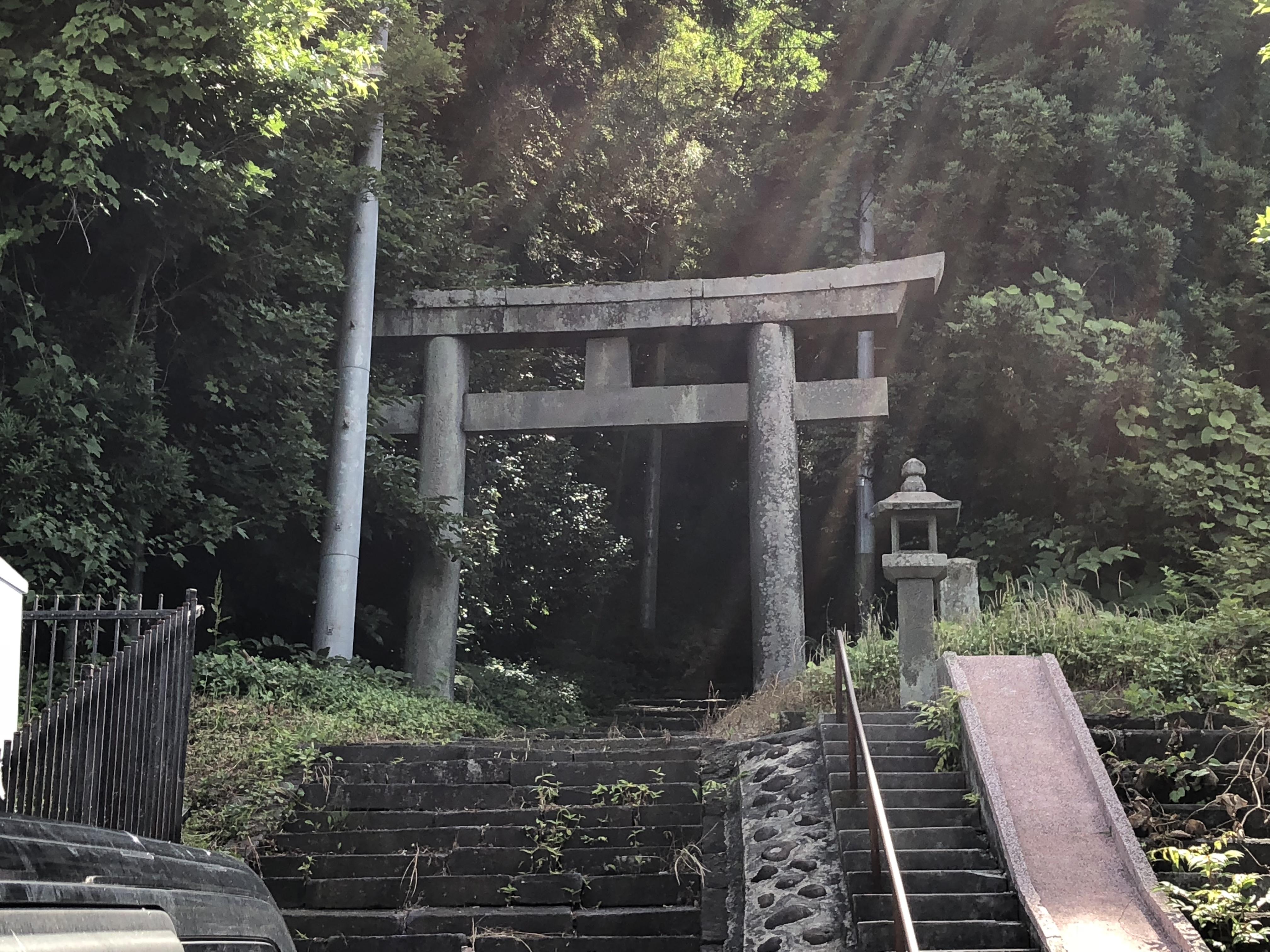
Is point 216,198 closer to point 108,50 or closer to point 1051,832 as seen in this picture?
point 108,50

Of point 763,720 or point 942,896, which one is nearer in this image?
point 942,896

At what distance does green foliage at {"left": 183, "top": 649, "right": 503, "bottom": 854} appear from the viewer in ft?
25.6

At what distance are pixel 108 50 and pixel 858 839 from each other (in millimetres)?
7466

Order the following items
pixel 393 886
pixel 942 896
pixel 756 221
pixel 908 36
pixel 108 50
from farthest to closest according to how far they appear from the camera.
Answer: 1. pixel 756 221
2. pixel 908 36
3. pixel 108 50
4. pixel 393 886
5. pixel 942 896

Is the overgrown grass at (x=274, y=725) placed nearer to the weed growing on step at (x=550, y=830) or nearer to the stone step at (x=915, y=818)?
the weed growing on step at (x=550, y=830)

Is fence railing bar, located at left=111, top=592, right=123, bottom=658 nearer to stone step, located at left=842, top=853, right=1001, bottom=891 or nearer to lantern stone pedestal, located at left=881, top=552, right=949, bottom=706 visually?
stone step, located at left=842, top=853, right=1001, bottom=891

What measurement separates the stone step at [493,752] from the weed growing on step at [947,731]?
1.73 m

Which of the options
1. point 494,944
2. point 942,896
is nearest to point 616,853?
point 494,944

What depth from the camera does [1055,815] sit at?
258 inches

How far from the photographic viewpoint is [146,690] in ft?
22.1

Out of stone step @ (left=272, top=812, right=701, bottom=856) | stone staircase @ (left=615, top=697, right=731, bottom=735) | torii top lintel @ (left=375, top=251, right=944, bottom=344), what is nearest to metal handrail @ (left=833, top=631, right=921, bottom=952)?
stone step @ (left=272, top=812, right=701, bottom=856)

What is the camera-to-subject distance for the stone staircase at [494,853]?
6566 mm

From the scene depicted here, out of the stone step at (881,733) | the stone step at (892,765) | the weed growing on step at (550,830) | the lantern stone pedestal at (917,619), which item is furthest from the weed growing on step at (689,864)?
the lantern stone pedestal at (917,619)

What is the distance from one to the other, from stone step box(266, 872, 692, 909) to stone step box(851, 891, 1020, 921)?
129cm
